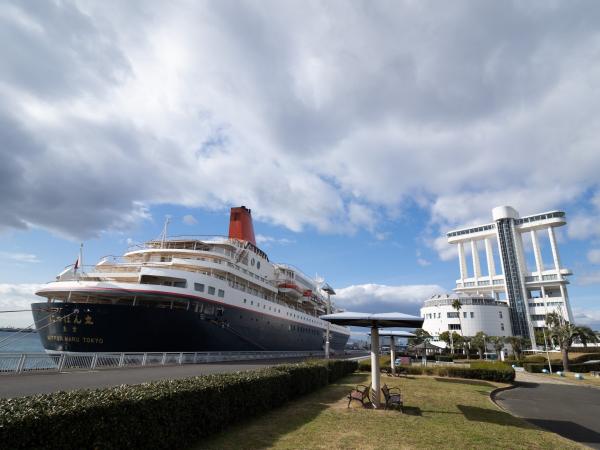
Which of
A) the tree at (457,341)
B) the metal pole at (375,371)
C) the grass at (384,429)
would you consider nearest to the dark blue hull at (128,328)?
the grass at (384,429)

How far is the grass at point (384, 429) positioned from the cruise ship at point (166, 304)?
50.5 feet

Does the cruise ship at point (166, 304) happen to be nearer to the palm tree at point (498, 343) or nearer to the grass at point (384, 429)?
the grass at point (384, 429)

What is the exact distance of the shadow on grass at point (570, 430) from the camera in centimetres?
859

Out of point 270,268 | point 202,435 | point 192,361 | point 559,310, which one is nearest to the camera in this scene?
point 202,435

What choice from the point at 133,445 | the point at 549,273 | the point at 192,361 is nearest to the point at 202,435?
the point at 133,445

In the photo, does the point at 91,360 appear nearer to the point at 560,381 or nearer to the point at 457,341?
the point at 560,381

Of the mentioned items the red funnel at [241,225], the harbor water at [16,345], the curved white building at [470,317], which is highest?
the red funnel at [241,225]

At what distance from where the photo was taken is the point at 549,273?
8162 cm

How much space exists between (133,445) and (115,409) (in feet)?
2.35

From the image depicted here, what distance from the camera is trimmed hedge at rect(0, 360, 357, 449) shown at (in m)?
4.43

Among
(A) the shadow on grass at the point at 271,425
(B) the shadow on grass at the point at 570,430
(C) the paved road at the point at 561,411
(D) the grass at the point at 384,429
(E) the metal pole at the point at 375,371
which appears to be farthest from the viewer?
(E) the metal pole at the point at 375,371

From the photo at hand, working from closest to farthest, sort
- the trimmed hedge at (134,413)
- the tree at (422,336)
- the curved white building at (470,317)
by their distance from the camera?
the trimmed hedge at (134,413) → the tree at (422,336) → the curved white building at (470,317)

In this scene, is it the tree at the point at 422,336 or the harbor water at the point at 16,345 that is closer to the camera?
the harbor water at the point at 16,345

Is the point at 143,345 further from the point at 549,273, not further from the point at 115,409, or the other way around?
the point at 549,273
